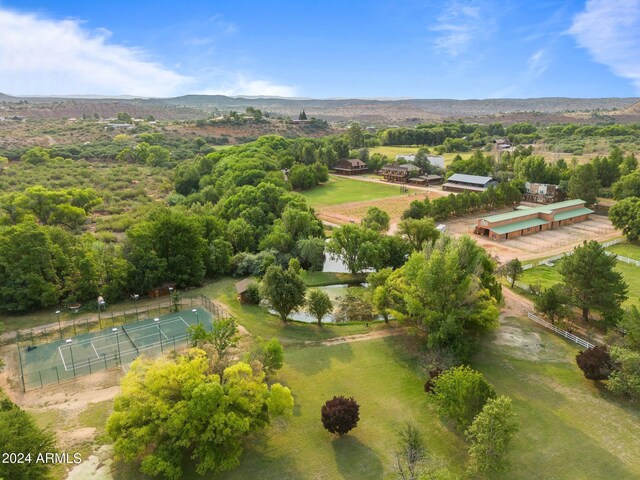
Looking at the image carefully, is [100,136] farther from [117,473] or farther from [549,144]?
[549,144]

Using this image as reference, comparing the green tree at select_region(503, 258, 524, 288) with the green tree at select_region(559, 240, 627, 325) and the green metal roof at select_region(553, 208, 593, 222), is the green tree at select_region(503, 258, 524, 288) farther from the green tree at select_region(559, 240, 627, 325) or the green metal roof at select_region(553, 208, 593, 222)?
the green metal roof at select_region(553, 208, 593, 222)

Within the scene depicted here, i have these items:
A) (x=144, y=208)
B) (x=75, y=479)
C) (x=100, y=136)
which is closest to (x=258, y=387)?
(x=75, y=479)

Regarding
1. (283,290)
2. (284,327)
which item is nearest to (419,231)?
(283,290)

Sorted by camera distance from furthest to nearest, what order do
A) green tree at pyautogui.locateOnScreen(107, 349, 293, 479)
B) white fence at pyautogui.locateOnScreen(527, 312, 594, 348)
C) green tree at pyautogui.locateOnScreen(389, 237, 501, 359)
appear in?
white fence at pyautogui.locateOnScreen(527, 312, 594, 348) < green tree at pyautogui.locateOnScreen(389, 237, 501, 359) < green tree at pyautogui.locateOnScreen(107, 349, 293, 479)

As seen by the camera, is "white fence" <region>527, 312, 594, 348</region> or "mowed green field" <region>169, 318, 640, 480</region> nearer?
"mowed green field" <region>169, 318, 640, 480</region>

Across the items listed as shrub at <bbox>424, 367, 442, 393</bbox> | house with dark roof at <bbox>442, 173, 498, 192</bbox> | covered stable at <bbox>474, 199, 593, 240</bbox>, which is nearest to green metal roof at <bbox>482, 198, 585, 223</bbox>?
covered stable at <bbox>474, 199, 593, 240</bbox>

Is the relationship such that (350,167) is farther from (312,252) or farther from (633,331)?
(633,331)

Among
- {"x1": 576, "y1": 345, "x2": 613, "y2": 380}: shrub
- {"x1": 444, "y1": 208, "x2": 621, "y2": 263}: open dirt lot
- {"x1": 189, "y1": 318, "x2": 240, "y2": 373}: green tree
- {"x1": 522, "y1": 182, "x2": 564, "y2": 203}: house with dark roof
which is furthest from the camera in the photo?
{"x1": 522, "y1": 182, "x2": 564, "y2": 203}: house with dark roof
